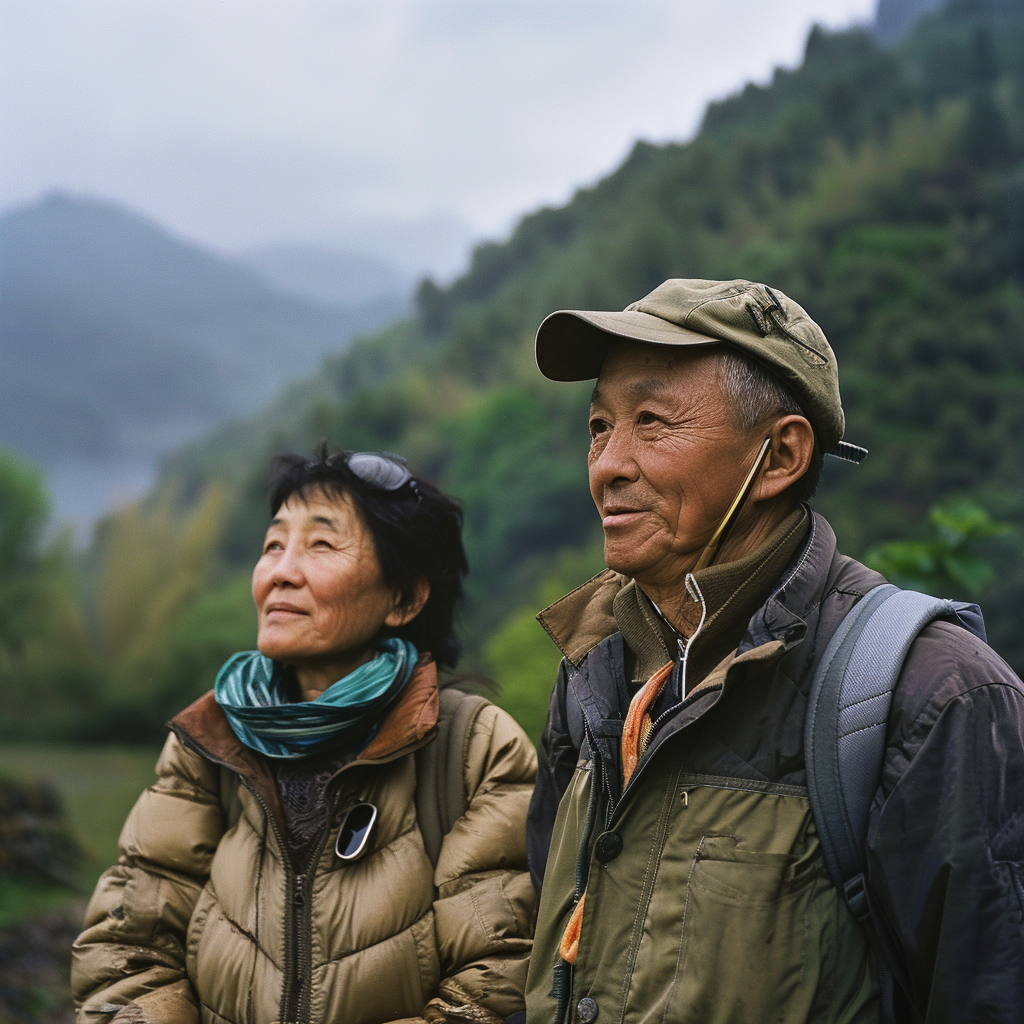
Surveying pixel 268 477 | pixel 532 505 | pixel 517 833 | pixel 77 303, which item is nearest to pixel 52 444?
pixel 77 303

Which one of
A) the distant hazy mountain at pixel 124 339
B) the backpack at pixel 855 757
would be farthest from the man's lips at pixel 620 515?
the distant hazy mountain at pixel 124 339

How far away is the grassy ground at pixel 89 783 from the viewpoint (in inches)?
330

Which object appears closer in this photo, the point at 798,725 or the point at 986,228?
the point at 798,725

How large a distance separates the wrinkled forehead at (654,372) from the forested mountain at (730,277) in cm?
553

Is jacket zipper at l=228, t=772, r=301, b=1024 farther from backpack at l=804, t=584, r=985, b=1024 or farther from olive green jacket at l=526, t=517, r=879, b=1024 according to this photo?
backpack at l=804, t=584, r=985, b=1024

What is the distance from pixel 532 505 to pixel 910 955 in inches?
357

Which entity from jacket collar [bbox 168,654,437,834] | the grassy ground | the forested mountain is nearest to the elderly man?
jacket collar [bbox 168,654,437,834]

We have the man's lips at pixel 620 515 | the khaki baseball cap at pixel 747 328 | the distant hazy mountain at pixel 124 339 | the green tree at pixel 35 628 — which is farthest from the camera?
the distant hazy mountain at pixel 124 339

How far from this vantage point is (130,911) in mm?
2766

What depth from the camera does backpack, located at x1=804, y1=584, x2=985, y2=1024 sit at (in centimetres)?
177

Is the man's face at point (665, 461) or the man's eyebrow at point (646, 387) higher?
the man's eyebrow at point (646, 387)

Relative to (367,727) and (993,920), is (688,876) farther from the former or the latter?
(367,727)

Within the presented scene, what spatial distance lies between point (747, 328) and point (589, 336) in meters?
Result: 0.37

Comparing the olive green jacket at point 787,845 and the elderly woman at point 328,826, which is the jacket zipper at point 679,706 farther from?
the elderly woman at point 328,826
